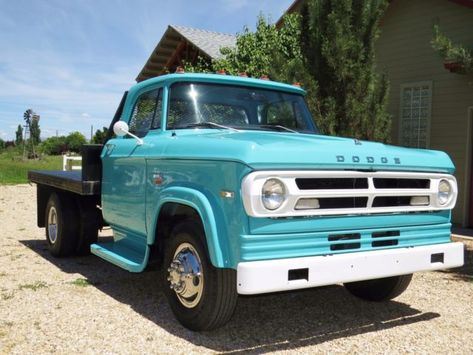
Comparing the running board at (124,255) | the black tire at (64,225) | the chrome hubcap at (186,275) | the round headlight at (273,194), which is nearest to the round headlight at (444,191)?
the round headlight at (273,194)

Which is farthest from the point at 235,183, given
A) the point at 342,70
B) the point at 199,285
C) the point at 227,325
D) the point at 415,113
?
the point at 415,113

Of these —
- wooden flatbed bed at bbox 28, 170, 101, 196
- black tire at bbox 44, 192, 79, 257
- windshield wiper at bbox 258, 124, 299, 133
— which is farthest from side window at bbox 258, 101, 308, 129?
black tire at bbox 44, 192, 79, 257

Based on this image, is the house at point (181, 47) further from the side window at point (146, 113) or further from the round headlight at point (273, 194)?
the round headlight at point (273, 194)

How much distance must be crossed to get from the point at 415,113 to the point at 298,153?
27.7ft

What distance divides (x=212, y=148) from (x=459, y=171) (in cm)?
786

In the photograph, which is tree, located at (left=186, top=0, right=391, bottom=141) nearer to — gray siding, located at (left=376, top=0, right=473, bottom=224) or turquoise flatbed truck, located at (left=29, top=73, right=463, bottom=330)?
gray siding, located at (left=376, top=0, right=473, bottom=224)

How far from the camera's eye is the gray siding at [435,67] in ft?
33.2

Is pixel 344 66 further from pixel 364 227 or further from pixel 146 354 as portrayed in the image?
pixel 146 354

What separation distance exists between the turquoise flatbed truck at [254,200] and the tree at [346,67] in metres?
3.50

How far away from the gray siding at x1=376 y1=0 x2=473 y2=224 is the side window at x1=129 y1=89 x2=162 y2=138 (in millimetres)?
6534

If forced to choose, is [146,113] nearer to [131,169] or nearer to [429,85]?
[131,169]

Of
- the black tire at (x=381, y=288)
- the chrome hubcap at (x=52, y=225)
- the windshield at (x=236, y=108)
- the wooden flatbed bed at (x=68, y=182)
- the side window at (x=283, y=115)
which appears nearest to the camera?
the windshield at (x=236, y=108)

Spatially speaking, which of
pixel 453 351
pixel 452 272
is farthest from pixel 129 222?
pixel 452 272

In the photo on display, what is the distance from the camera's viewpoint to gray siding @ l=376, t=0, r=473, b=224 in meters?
10.1
